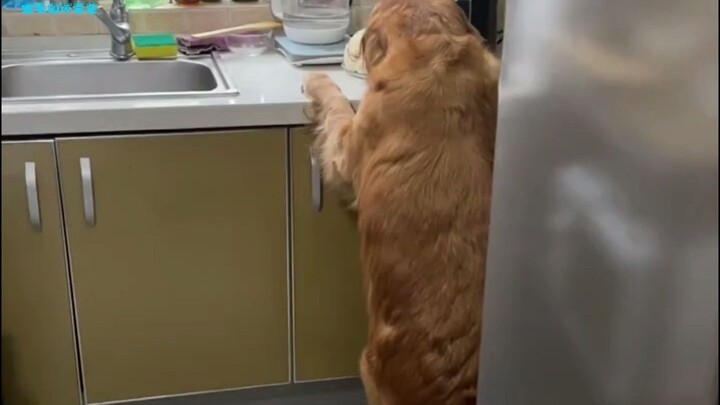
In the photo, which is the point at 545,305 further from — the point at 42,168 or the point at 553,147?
the point at 42,168

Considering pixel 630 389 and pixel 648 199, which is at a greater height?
pixel 648 199

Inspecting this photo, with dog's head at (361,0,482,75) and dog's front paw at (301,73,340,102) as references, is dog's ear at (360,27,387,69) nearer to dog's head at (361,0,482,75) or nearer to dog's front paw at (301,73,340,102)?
dog's head at (361,0,482,75)

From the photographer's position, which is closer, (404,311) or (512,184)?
(512,184)

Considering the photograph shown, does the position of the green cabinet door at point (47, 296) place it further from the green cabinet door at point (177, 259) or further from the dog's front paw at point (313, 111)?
the dog's front paw at point (313, 111)

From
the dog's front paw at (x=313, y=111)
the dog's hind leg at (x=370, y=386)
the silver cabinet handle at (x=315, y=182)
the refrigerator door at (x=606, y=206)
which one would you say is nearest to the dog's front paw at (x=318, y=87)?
the dog's front paw at (x=313, y=111)

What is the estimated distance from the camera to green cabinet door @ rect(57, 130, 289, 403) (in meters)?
1.85

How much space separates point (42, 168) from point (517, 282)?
103cm

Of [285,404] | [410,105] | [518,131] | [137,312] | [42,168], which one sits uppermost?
[518,131]

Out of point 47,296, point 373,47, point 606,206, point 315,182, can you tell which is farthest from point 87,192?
point 606,206

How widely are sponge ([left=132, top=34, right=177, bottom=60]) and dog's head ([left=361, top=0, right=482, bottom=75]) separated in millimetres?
616

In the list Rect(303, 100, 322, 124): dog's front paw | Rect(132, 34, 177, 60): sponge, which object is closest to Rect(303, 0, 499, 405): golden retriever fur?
Rect(303, 100, 322, 124): dog's front paw

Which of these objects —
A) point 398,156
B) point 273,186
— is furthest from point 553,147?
point 273,186

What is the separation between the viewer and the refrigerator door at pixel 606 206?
0.87 meters

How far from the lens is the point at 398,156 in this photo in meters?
1.68
